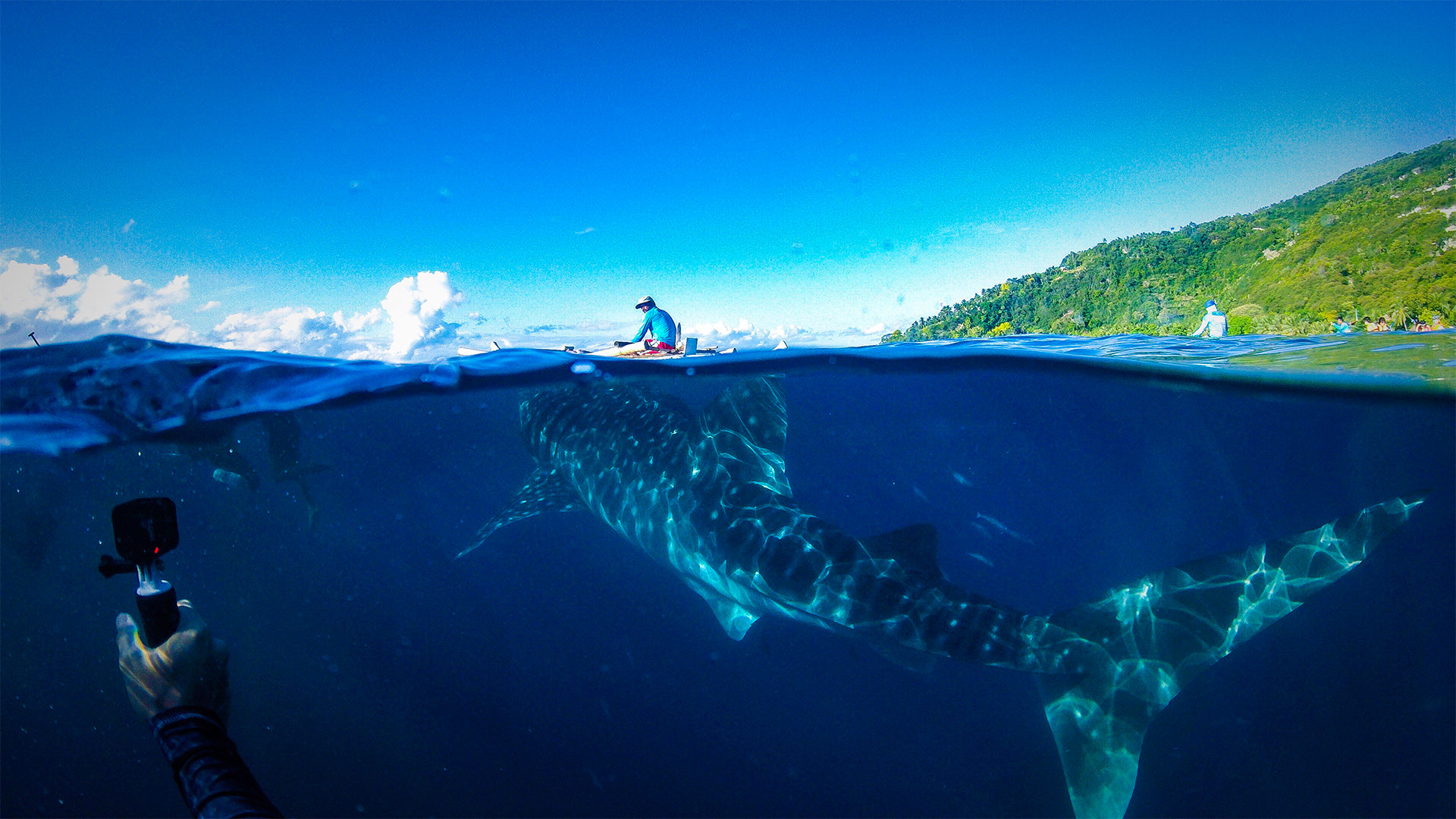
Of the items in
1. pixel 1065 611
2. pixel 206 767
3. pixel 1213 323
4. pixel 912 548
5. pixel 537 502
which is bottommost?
pixel 1065 611

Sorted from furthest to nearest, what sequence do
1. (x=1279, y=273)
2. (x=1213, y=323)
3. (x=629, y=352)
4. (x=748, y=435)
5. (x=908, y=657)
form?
(x=1279, y=273)
(x=1213, y=323)
(x=629, y=352)
(x=748, y=435)
(x=908, y=657)

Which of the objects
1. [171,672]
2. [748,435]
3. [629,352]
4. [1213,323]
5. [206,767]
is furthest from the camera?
[1213,323]

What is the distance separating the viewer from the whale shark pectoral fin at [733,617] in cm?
580

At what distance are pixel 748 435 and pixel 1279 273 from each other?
1273cm

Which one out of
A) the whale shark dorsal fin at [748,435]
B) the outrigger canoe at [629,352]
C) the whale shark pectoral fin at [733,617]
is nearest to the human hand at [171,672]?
the whale shark pectoral fin at [733,617]

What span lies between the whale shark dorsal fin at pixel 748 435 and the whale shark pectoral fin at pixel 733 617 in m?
1.36

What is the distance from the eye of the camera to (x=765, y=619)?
28.9ft

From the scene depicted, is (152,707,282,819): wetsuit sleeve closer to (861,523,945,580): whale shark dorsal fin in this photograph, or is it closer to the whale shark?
the whale shark

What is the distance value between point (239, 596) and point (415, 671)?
8.74 m

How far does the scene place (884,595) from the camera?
4.97m

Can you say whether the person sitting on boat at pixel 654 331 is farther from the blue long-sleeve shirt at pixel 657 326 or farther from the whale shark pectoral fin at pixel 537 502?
the whale shark pectoral fin at pixel 537 502

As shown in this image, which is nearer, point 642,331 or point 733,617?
point 733,617

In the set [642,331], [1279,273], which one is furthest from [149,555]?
[1279,273]

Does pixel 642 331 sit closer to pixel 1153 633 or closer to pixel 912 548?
pixel 912 548
